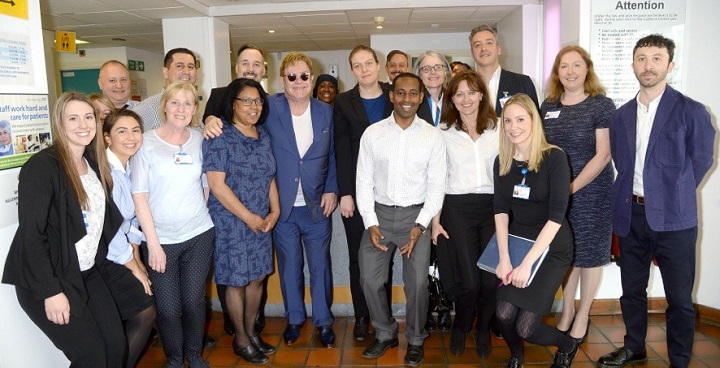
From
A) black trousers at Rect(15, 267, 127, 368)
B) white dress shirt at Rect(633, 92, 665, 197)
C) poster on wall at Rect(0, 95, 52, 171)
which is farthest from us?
white dress shirt at Rect(633, 92, 665, 197)

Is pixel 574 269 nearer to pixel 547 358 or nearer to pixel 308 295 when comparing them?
pixel 547 358

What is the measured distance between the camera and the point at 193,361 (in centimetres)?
289

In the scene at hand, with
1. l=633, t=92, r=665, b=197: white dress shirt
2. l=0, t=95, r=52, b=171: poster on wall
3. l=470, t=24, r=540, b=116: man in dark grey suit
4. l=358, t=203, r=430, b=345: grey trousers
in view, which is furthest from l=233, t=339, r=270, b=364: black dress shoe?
l=633, t=92, r=665, b=197: white dress shirt

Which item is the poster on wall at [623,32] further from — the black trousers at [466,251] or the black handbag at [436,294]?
the black handbag at [436,294]

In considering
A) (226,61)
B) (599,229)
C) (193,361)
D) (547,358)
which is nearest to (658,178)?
(599,229)

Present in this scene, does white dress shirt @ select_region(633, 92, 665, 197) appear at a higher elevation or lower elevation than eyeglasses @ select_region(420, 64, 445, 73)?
lower

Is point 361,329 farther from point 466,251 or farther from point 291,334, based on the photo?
point 466,251

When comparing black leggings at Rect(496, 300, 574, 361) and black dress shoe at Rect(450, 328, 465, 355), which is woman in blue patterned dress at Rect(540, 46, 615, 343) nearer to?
black leggings at Rect(496, 300, 574, 361)

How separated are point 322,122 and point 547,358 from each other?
6.34 feet

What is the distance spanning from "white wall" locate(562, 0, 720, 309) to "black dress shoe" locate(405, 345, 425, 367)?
74.1 inches

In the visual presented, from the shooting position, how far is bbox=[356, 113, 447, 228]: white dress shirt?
2797mm

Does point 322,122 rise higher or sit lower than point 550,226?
higher

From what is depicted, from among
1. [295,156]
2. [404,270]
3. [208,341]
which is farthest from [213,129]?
[208,341]

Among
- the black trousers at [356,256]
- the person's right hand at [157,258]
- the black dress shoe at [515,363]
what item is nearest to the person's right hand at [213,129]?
the person's right hand at [157,258]
